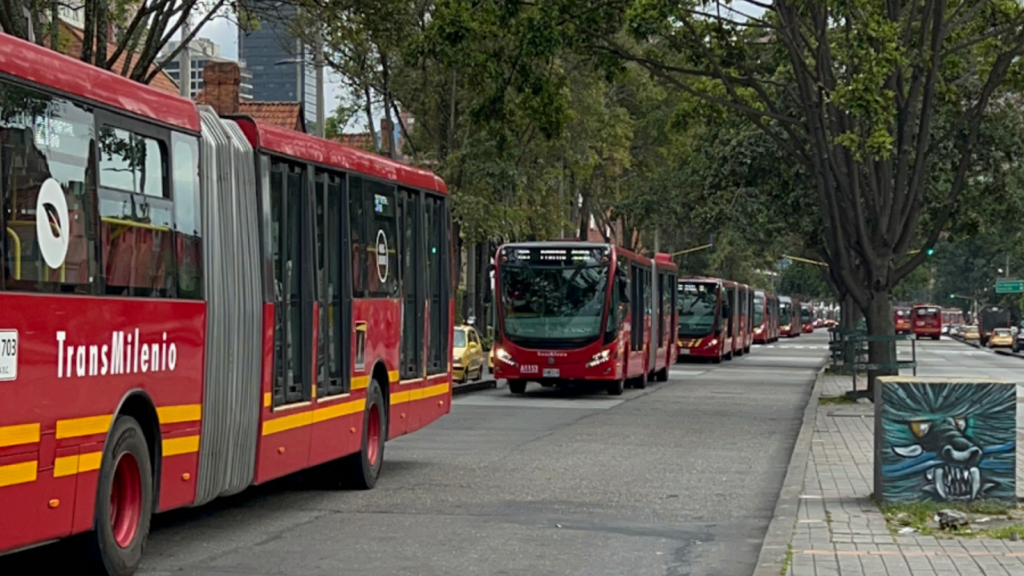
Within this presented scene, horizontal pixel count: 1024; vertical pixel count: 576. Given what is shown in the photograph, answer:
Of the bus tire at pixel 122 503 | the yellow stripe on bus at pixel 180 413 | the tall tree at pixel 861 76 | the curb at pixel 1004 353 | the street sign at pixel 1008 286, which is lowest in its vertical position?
the curb at pixel 1004 353

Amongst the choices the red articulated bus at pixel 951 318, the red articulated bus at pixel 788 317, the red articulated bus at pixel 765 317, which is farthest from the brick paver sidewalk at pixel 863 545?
the red articulated bus at pixel 951 318

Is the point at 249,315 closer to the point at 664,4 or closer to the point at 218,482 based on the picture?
the point at 218,482

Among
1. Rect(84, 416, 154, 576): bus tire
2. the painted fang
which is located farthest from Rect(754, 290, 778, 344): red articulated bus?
Rect(84, 416, 154, 576): bus tire

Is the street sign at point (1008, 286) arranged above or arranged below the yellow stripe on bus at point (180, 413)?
above

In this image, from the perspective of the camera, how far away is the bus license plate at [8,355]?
7695mm

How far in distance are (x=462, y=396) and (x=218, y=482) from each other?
831 inches

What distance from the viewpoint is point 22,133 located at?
321 inches

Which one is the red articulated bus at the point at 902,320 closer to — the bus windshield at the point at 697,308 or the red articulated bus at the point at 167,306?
the bus windshield at the point at 697,308

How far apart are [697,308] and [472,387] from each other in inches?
1012

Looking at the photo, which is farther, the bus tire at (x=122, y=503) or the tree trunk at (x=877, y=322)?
the tree trunk at (x=877, y=322)

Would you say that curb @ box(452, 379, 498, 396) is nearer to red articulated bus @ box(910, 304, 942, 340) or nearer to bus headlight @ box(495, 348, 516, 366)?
bus headlight @ box(495, 348, 516, 366)

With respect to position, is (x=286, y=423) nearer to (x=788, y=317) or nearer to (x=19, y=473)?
(x=19, y=473)

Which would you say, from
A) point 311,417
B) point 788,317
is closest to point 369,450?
point 311,417

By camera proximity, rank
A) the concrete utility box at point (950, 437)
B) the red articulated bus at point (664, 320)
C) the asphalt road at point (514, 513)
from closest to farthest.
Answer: the asphalt road at point (514, 513) → the concrete utility box at point (950, 437) → the red articulated bus at point (664, 320)
